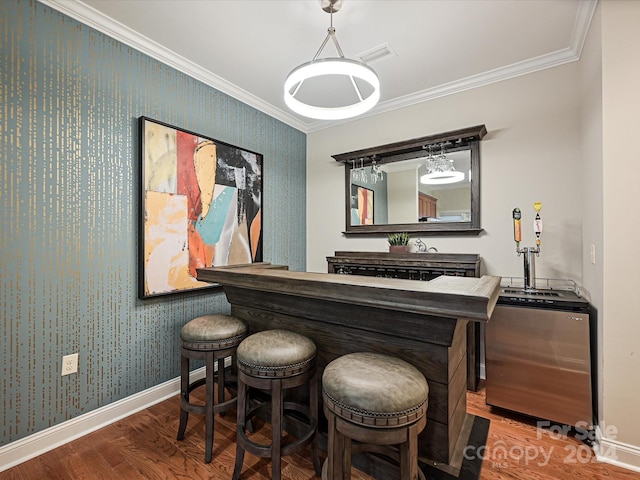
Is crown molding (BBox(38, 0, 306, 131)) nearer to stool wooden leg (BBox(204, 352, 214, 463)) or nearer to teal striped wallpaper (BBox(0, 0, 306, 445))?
teal striped wallpaper (BBox(0, 0, 306, 445))

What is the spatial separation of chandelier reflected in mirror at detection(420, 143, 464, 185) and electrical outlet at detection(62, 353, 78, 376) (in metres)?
3.34

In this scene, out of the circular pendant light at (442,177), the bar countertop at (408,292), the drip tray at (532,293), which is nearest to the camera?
the bar countertop at (408,292)

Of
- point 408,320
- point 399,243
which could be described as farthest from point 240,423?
point 399,243

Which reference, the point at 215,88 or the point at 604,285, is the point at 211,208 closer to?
the point at 215,88

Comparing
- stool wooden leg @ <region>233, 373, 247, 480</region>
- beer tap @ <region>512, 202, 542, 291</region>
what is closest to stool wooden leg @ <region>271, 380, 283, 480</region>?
stool wooden leg @ <region>233, 373, 247, 480</region>

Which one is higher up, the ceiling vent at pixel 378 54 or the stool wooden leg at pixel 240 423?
the ceiling vent at pixel 378 54

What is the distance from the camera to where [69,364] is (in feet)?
6.31

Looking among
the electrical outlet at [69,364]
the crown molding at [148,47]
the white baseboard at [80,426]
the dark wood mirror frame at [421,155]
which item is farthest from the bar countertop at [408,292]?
the crown molding at [148,47]

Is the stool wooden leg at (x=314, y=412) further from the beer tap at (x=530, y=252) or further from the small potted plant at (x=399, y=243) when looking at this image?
the small potted plant at (x=399, y=243)

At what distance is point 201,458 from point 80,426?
926 mm

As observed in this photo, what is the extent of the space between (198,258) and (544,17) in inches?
129

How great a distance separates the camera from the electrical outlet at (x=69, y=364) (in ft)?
6.24

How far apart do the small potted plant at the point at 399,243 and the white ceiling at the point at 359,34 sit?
1.58 m

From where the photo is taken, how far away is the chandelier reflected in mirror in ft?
9.89
